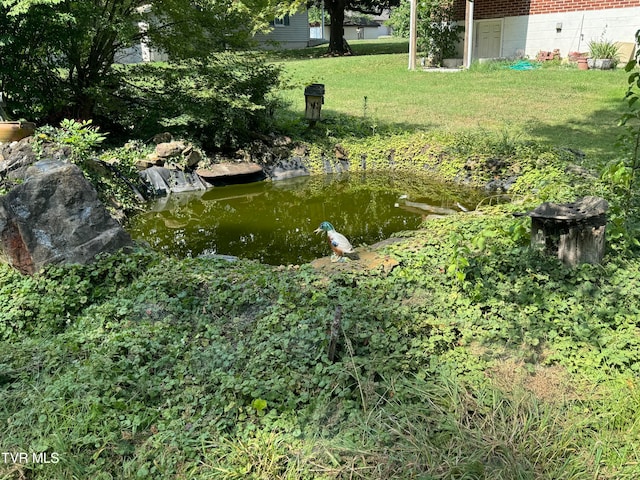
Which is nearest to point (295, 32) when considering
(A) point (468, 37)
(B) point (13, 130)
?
(A) point (468, 37)

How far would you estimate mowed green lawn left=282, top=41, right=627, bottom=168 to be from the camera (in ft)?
28.1

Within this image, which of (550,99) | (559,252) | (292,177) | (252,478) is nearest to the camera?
(252,478)

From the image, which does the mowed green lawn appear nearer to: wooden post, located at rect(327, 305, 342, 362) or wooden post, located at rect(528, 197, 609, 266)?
wooden post, located at rect(528, 197, 609, 266)

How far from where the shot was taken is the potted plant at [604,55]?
13.6 metres

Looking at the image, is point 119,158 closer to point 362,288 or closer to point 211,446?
point 362,288

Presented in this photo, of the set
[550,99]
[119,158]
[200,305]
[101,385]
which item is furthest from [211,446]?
[550,99]

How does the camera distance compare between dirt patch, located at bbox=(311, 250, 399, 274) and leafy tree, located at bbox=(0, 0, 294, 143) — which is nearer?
dirt patch, located at bbox=(311, 250, 399, 274)

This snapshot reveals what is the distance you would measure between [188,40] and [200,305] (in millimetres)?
6121

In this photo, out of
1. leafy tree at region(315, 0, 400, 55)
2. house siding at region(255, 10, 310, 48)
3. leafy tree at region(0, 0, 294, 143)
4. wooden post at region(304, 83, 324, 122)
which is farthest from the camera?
house siding at region(255, 10, 310, 48)

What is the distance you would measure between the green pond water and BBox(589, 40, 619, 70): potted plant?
29.0 ft

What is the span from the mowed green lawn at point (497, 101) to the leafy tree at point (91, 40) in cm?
140

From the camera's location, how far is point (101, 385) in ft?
9.11
